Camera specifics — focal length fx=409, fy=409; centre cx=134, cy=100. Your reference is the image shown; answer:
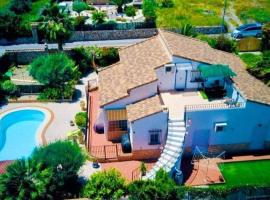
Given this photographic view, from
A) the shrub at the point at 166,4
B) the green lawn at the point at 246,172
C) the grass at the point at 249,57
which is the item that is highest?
the shrub at the point at 166,4

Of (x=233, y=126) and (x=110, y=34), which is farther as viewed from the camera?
(x=110, y=34)

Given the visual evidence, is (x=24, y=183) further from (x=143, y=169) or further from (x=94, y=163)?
(x=143, y=169)

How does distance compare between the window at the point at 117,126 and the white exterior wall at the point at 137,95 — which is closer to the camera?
the white exterior wall at the point at 137,95

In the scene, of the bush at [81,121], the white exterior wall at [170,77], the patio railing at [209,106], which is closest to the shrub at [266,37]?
the white exterior wall at [170,77]

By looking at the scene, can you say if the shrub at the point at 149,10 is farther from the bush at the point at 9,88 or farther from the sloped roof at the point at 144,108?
the sloped roof at the point at 144,108

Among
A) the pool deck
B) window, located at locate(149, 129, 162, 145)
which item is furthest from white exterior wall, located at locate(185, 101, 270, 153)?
the pool deck

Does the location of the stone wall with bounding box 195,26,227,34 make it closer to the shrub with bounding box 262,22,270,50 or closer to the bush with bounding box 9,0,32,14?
the shrub with bounding box 262,22,270,50

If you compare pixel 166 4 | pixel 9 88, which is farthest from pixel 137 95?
pixel 166 4
